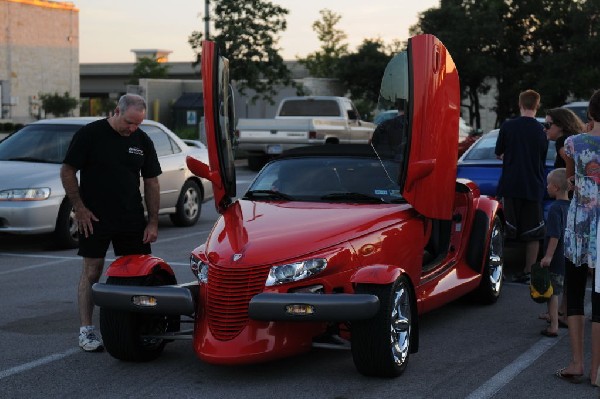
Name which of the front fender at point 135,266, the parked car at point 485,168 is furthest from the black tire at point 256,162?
the front fender at point 135,266

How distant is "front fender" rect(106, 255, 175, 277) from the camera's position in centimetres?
707

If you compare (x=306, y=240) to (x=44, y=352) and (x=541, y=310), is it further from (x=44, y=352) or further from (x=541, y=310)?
(x=541, y=310)

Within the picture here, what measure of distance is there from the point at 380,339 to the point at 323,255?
654mm

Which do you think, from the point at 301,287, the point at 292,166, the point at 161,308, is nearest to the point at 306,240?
the point at 301,287

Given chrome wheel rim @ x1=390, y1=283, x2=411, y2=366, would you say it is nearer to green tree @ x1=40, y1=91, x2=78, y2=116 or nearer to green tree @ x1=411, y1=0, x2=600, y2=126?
green tree @ x1=411, y1=0, x2=600, y2=126

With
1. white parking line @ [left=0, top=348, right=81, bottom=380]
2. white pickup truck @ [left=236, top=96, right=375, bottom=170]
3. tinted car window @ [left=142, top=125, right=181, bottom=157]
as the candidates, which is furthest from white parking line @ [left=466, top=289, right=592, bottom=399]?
white pickup truck @ [left=236, top=96, right=375, bottom=170]

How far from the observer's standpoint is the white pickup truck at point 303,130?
28.1 meters

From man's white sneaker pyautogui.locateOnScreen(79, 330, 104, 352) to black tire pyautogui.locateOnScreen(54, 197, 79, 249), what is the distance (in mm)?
5673

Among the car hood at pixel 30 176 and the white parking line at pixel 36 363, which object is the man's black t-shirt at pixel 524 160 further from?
the car hood at pixel 30 176

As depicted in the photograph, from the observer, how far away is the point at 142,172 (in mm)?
7973

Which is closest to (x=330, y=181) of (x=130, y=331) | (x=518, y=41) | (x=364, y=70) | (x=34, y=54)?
(x=130, y=331)

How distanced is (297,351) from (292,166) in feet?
6.78

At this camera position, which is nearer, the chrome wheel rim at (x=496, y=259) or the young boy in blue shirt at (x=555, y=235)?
the young boy in blue shirt at (x=555, y=235)

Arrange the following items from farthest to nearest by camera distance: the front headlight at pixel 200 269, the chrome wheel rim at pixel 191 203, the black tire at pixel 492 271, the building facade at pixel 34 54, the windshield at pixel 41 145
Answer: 1. the building facade at pixel 34 54
2. the chrome wheel rim at pixel 191 203
3. the windshield at pixel 41 145
4. the black tire at pixel 492 271
5. the front headlight at pixel 200 269
